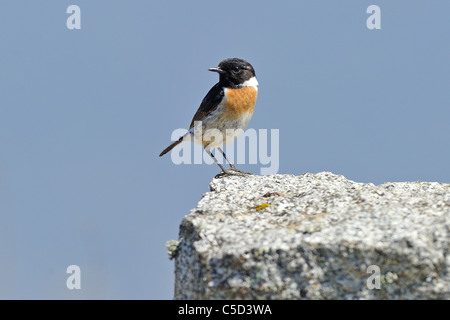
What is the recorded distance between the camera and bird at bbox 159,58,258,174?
8922 mm

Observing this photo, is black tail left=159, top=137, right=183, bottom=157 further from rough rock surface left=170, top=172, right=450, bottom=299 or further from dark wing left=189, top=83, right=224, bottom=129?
rough rock surface left=170, top=172, right=450, bottom=299

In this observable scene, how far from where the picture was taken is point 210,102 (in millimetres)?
9016

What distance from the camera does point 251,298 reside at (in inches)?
150

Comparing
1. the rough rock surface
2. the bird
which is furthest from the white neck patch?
the rough rock surface

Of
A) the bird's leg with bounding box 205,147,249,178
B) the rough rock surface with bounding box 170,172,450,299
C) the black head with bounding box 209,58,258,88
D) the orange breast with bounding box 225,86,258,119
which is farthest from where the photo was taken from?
the black head with bounding box 209,58,258,88

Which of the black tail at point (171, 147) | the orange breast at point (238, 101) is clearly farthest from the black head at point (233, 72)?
the black tail at point (171, 147)

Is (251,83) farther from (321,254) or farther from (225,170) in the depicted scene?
(321,254)

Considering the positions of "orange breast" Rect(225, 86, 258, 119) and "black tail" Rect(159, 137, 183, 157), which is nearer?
"orange breast" Rect(225, 86, 258, 119)

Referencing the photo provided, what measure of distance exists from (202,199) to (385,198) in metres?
1.52

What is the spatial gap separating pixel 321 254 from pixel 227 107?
17.4 ft

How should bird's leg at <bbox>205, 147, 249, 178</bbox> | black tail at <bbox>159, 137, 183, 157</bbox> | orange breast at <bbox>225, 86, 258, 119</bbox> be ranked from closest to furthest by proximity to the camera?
bird's leg at <bbox>205, 147, 249, 178</bbox> → orange breast at <bbox>225, 86, 258, 119</bbox> → black tail at <bbox>159, 137, 183, 157</bbox>

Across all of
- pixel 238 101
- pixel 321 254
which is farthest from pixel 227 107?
pixel 321 254
